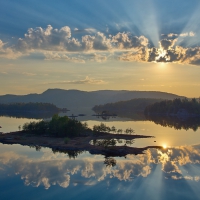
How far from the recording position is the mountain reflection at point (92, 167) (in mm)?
32594

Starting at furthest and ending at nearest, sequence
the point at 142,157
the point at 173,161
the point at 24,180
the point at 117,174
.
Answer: the point at 142,157
the point at 173,161
the point at 117,174
the point at 24,180

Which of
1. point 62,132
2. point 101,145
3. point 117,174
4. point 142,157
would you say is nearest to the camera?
point 117,174

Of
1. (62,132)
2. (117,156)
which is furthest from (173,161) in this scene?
(62,132)

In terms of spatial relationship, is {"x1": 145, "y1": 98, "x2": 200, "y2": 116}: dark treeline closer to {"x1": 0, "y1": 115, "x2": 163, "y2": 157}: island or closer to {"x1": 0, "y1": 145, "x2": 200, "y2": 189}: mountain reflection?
{"x1": 0, "y1": 115, "x2": 163, "y2": 157}: island

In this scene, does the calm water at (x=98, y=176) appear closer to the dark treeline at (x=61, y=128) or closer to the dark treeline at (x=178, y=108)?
the dark treeline at (x=61, y=128)

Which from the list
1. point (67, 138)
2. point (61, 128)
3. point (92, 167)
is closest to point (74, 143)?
point (67, 138)

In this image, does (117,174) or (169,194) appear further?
(117,174)

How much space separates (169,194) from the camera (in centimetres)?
2725

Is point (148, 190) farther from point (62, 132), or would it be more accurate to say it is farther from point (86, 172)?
point (62, 132)

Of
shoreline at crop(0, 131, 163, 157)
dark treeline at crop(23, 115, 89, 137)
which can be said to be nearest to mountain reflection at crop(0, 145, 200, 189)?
shoreline at crop(0, 131, 163, 157)

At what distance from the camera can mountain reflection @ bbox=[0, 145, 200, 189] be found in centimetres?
3259

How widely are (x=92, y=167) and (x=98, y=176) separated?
408 centimetres

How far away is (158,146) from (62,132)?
21.4 metres

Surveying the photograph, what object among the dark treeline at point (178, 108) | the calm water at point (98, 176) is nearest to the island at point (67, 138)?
the calm water at point (98, 176)
